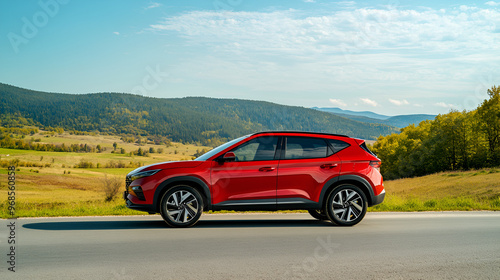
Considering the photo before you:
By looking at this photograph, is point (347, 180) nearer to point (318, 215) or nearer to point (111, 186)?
point (318, 215)

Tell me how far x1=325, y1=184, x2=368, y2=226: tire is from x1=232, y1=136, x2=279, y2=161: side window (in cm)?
150

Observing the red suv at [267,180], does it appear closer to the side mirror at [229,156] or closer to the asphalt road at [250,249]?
the side mirror at [229,156]

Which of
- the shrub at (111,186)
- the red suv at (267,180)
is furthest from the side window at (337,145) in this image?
the shrub at (111,186)

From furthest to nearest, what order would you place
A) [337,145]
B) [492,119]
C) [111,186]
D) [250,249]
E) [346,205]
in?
[492,119] < [111,186] < [337,145] < [346,205] < [250,249]

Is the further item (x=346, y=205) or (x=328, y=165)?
(x=346, y=205)

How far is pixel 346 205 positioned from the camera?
8.77m

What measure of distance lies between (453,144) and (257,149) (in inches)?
2821

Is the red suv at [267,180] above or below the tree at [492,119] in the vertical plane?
below

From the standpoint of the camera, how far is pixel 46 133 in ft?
563

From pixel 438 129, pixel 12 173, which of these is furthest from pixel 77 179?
pixel 12 173

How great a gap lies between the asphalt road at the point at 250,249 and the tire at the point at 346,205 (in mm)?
218

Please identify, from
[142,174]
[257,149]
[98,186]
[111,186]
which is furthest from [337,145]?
[98,186]

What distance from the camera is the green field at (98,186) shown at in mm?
12867

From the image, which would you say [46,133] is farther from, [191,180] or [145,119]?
[191,180]
